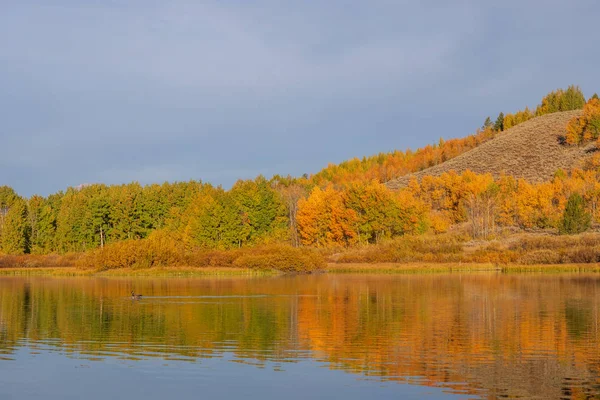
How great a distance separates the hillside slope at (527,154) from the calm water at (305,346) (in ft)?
366

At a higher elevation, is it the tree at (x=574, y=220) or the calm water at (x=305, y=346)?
the tree at (x=574, y=220)

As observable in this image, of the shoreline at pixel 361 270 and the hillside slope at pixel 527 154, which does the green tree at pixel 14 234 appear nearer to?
the shoreline at pixel 361 270

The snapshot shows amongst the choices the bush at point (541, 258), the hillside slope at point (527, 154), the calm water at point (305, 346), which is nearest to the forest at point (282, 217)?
the bush at point (541, 258)

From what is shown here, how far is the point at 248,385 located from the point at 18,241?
101 metres

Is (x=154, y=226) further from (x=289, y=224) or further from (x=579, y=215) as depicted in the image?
(x=579, y=215)

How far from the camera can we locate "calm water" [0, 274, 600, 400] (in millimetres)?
20234

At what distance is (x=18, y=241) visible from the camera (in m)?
112

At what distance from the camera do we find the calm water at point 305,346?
797 inches

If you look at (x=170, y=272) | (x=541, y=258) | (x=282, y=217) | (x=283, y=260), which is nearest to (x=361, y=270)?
(x=283, y=260)

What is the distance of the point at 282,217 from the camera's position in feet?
366

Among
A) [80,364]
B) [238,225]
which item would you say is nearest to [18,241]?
[238,225]

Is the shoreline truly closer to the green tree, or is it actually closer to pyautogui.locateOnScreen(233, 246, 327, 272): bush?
pyautogui.locateOnScreen(233, 246, 327, 272): bush

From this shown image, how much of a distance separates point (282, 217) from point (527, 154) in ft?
273

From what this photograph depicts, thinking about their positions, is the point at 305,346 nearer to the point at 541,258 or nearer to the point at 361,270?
the point at 361,270
